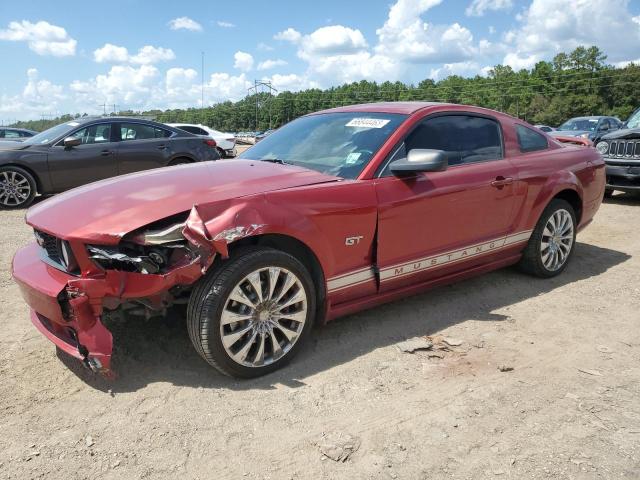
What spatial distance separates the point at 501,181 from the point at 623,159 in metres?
5.90

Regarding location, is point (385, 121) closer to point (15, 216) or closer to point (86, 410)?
point (86, 410)

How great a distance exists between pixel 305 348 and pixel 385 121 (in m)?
1.70

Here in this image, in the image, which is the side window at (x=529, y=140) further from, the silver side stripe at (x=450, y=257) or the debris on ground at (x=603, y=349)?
the debris on ground at (x=603, y=349)

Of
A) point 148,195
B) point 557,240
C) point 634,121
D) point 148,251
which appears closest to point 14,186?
point 148,195

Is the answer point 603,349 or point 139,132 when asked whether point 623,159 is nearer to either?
point 603,349

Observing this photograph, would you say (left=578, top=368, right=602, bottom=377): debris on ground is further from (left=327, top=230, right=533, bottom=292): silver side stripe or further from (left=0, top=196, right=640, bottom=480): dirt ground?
(left=327, top=230, right=533, bottom=292): silver side stripe

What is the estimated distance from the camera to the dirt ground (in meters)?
2.30

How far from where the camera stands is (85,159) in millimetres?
8586

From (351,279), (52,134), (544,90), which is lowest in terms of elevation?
(351,279)

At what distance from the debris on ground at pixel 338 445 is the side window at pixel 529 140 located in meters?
3.07

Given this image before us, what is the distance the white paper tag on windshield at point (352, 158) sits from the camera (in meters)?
3.48

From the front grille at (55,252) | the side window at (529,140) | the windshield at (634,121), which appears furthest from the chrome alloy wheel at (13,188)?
the windshield at (634,121)

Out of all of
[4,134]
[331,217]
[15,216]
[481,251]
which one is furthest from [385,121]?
[4,134]

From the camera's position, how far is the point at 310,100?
12725 centimetres
